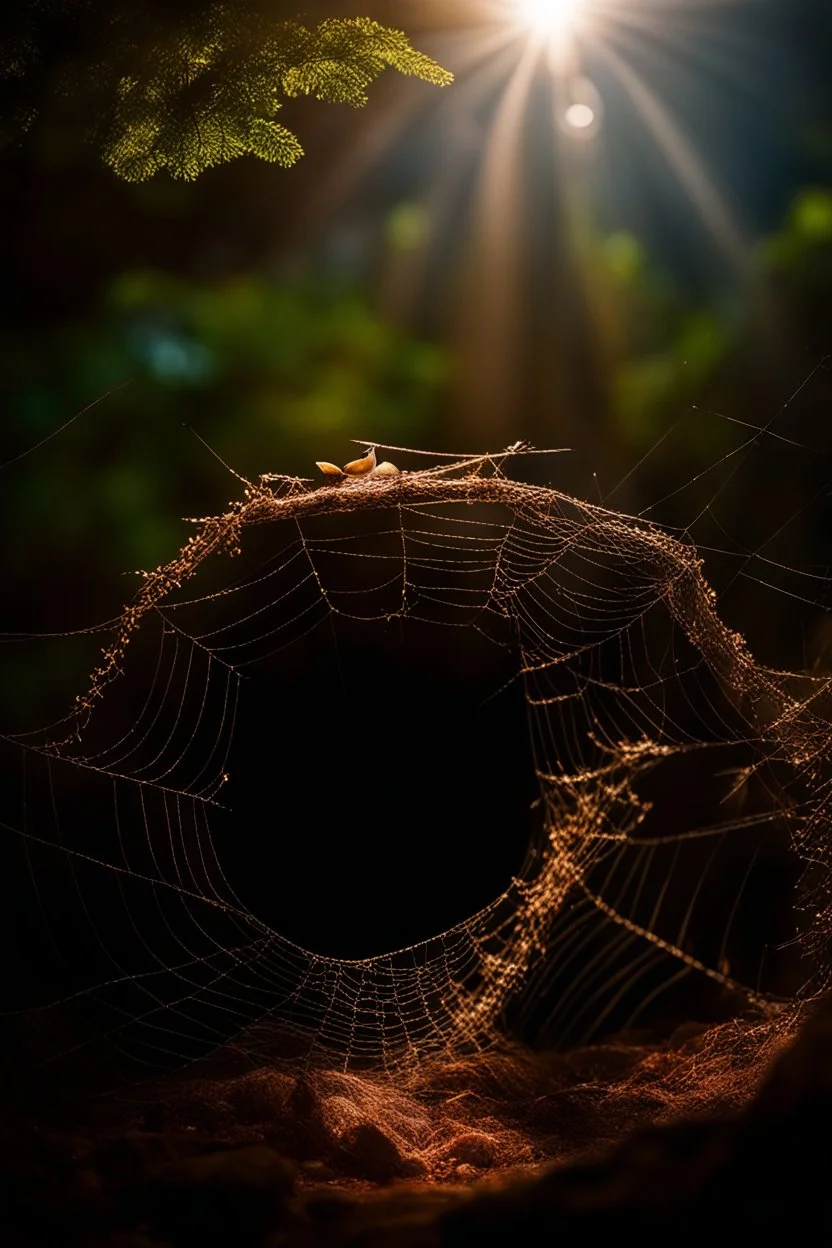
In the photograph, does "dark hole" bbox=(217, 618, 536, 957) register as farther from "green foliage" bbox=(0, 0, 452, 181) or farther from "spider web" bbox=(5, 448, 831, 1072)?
"green foliage" bbox=(0, 0, 452, 181)

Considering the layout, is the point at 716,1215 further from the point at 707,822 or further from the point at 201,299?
the point at 201,299

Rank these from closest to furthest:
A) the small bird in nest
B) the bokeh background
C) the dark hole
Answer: the small bird in nest < the bokeh background < the dark hole

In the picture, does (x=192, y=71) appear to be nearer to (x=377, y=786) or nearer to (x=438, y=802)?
(x=377, y=786)

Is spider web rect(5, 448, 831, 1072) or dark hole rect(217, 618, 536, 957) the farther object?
dark hole rect(217, 618, 536, 957)

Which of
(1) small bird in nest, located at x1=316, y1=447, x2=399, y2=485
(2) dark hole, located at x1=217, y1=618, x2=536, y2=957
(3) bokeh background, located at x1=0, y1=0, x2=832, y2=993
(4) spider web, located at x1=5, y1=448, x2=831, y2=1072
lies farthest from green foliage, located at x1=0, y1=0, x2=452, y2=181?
(2) dark hole, located at x1=217, y1=618, x2=536, y2=957

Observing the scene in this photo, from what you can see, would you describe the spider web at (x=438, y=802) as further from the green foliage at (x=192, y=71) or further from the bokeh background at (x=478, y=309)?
the green foliage at (x=192, y=71)

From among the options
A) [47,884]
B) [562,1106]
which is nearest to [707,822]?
[562,1106]
